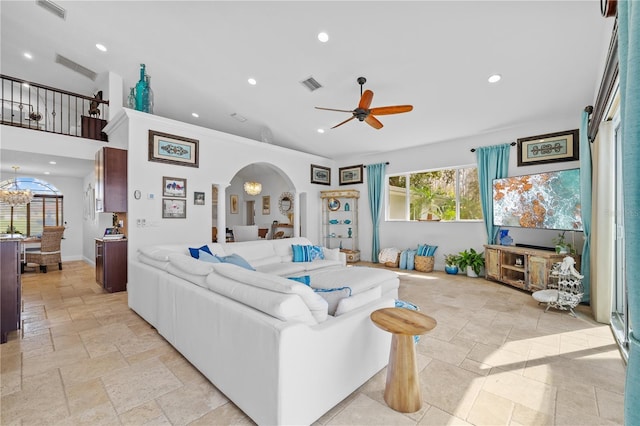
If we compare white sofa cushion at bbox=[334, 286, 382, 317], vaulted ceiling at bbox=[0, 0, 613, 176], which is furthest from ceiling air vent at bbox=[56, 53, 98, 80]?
white sofa cushion at bbox=[334, 286, 382, 317]

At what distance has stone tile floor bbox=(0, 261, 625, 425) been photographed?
1775 mm

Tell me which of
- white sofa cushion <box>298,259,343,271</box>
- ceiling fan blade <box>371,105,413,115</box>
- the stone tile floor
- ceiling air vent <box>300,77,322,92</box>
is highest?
ceiling air vent <box>300,77,322,92</box>

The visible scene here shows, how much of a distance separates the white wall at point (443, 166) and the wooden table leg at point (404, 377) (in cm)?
425

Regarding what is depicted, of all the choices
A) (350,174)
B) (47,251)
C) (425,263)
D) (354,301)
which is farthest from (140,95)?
(425,263)

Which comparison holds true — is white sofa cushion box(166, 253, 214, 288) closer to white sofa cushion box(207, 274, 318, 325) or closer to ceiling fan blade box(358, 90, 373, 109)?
white sofa cushion box(207, 274, 318, 325)

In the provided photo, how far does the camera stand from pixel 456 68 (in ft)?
12.6

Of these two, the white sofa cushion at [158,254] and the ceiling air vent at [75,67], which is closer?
the white sofa cushion at [158,254]

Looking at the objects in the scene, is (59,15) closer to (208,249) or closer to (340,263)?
(208,249)

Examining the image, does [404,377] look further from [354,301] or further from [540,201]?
[540,201]

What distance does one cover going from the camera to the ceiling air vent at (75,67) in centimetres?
521

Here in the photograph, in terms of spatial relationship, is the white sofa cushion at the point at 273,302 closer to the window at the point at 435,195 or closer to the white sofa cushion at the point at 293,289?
the white sofa cushion at the point at 293,289

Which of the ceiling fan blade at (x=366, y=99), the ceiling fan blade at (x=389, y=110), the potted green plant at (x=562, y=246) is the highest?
the ceiling fan blade at (x=366, y=99)

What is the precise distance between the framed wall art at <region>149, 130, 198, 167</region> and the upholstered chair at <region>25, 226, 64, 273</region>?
3.56 meters

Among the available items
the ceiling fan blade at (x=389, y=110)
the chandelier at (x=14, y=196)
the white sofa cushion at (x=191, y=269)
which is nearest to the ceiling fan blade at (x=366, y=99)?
the ceiling fan blade at (x=389, y=110)
